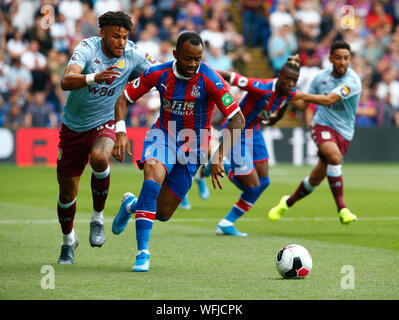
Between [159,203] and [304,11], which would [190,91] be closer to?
[159,203]

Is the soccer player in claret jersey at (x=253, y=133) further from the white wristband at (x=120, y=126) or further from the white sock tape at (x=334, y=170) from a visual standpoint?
the white wristband at (x=120, y=126)

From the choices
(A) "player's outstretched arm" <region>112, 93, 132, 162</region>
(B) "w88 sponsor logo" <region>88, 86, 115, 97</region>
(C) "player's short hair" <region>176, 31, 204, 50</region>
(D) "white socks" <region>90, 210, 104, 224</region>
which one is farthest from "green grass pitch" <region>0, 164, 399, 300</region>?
(C) "player's short hair" <region>176, 31, 204, 50</region>

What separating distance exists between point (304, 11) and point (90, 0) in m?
6.70

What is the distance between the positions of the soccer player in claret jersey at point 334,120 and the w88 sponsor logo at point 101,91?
378 cm

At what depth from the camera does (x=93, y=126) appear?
7.81 metres

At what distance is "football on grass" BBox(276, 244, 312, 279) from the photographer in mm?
6574

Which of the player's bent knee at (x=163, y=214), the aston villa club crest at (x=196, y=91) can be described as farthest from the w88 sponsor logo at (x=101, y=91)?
the player's bent knee at (x=163, y=214)

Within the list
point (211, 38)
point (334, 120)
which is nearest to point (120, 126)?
point (334, 120)

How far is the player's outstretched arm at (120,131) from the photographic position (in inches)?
276

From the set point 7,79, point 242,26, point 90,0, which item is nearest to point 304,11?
point 242,26

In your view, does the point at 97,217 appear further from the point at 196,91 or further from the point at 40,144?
the point at 40,144

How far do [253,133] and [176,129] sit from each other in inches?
121

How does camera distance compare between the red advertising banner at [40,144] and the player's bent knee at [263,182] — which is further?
the red advertising banner at [40,144]

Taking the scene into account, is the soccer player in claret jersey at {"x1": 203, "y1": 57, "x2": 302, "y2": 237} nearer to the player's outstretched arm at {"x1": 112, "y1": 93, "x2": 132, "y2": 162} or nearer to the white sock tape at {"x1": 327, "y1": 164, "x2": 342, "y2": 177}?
the white sock tape at {"x1": 327, "y1": 164, "x2": 342, "y2": 177}
